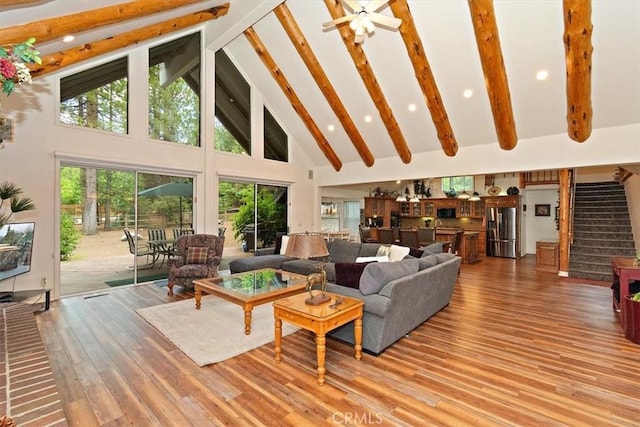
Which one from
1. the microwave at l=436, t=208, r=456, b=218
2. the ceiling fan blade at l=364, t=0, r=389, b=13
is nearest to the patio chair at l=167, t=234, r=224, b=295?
the ceiling fan blade at l=364, t=0, r=389, b=13

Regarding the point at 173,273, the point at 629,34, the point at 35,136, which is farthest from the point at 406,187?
the point at 35,136

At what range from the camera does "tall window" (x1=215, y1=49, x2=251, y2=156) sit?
7.39 m

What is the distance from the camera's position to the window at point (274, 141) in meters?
8.46

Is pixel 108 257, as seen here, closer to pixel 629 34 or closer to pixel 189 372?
pixel 189 372

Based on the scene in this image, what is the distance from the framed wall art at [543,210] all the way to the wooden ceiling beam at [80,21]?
38.9 feet

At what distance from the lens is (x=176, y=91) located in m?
6.67

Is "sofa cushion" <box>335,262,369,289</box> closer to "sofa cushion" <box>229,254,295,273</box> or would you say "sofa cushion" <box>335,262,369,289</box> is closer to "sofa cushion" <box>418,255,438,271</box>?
"sofa cushion" <box>418,255,438,271</box>

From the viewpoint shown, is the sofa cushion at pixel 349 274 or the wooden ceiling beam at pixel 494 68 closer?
the sofa cushion at pixel 349 274

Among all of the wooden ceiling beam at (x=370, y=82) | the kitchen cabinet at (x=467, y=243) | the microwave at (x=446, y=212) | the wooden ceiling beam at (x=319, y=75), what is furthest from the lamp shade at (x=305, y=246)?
the microwave at (x=446, y=212)

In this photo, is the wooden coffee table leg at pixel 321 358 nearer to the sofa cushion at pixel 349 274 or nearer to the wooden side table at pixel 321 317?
the wooden side table at pixel 321 317

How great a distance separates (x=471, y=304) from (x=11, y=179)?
7.28 metres

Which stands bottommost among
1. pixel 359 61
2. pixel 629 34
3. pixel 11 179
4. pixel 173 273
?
pixel 173 273

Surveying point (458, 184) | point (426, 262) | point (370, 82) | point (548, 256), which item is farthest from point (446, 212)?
point (426, 262)

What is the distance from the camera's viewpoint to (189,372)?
2.80 metres
